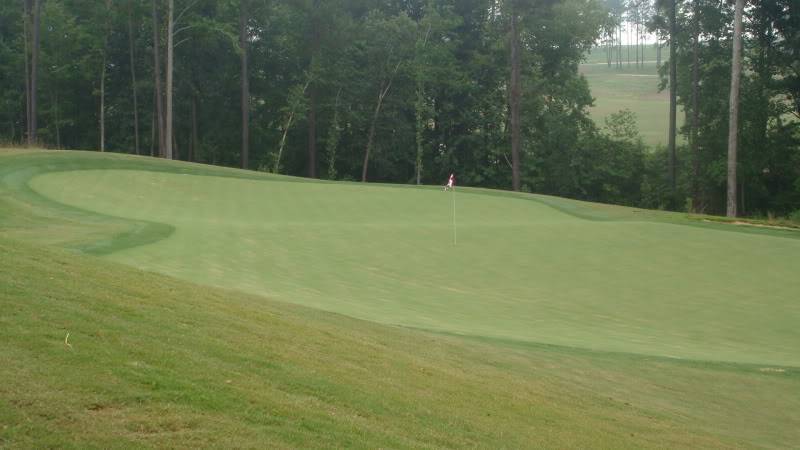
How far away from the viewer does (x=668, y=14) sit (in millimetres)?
42562

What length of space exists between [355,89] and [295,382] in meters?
44.1

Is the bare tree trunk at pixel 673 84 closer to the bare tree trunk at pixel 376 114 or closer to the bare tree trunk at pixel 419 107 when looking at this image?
the bare tree trunk at pixel 419 107

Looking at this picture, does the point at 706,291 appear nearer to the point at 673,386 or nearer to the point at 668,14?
the point at 673,386

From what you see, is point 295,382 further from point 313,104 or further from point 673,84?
point 313,104

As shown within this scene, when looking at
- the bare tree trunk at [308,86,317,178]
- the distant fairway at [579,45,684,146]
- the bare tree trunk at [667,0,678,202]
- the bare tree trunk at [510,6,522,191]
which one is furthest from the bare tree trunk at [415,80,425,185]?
the distant fairway at [579,45,684,146]

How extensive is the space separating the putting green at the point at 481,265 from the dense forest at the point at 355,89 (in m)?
25.6

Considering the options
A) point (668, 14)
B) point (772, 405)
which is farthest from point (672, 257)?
point (668, 14)

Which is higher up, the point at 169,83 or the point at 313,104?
the point at 169,83

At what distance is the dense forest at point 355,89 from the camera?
4666cm

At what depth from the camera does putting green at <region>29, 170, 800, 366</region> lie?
1120 cm

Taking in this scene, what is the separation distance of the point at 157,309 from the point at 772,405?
21.4 ft

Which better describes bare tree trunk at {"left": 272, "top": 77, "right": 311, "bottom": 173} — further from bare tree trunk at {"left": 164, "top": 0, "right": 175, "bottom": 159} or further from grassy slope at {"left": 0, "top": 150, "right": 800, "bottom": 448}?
grassy slope at {"left": 0, "top": 150, "right": 800, "bottom": 448}

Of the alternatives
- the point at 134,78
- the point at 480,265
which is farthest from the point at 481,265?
the point at 134,78

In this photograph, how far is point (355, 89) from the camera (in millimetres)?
48812
